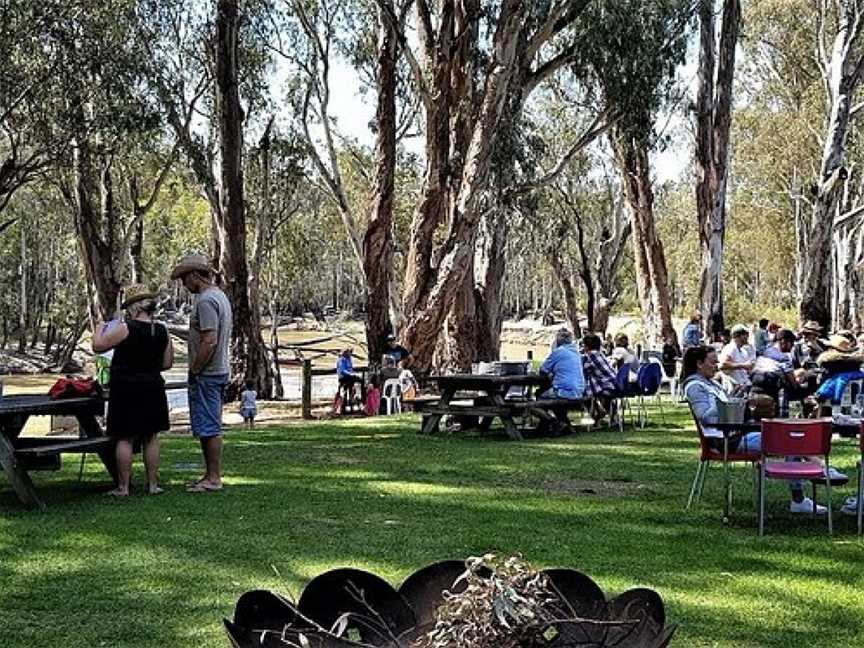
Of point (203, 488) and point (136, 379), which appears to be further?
point (203, 488)

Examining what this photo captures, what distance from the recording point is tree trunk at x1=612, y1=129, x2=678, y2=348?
24.0 meters

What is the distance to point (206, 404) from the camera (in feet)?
24.7

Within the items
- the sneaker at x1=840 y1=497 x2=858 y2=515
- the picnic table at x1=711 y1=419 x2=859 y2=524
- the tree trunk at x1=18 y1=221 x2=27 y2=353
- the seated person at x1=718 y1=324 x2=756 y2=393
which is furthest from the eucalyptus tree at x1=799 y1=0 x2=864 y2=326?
the tree trunk at x1=18 y1=221 x2=27 y2=353

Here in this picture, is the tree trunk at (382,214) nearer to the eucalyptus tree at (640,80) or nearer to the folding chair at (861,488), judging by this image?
the eucalyptus tree at (640,80)

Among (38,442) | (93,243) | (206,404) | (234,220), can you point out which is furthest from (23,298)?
(206,404)

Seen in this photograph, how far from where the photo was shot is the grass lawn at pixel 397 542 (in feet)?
15.4

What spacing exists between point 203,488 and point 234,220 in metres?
14.8

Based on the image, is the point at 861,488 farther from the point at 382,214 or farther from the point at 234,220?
the point at 234,220

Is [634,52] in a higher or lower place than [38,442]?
higher

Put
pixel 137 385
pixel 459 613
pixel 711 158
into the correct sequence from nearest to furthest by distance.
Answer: pixel 459 613, pixel 137 385, pixel 711 158

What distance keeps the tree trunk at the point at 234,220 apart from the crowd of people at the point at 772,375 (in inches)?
363

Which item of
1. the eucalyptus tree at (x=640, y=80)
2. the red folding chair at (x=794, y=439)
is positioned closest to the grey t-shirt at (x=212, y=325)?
the red folding chair at (x=794, y=439)

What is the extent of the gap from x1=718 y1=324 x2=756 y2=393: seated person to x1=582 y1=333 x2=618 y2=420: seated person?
137 cm

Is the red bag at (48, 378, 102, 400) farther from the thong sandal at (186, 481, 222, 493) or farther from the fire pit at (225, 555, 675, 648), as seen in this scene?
the fire pit at (225, 555, 675, 648)
